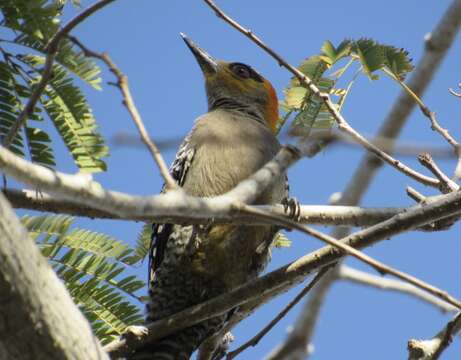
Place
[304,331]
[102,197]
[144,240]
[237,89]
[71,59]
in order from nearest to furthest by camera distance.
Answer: [304,331] < [102,197] < [71,59] < [144,240] < [237,89]

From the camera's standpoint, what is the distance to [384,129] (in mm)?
3055

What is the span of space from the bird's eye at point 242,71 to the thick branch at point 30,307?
5.36m

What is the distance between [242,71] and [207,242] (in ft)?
9.81

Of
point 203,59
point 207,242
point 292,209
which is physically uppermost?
point 203,59

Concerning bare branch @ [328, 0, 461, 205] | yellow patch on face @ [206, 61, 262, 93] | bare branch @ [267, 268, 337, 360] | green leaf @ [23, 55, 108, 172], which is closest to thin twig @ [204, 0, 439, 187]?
bare branch @ [328, 0, 461, 205]

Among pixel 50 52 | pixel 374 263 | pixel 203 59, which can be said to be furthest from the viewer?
pixel 203 59

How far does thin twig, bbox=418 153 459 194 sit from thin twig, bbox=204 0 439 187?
7cm

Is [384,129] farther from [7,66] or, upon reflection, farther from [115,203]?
[7,66]

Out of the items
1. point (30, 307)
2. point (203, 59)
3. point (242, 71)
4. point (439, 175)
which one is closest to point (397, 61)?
point (439, 175)

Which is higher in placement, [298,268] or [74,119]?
[74,119]

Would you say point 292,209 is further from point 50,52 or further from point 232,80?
point 232,80

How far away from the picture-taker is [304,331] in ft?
7.71

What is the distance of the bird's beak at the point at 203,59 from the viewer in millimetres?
8000

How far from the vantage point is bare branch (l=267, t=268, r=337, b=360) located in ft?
7.58
